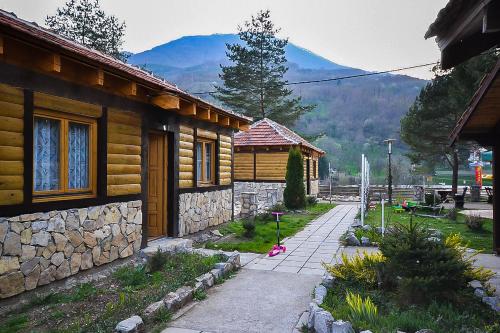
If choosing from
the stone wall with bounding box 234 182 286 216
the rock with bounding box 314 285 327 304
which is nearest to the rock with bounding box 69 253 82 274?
the rock with bounding box 314 285 327 304

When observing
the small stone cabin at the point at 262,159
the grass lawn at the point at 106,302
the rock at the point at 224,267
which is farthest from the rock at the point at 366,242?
the small stone cabin at the point at 262,159

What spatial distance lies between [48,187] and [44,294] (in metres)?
1.49

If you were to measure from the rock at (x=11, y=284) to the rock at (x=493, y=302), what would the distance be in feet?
18.9

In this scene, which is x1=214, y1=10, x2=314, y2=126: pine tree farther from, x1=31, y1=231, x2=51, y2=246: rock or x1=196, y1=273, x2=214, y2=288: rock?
x1=31, y1=231, x2=51, y2=246: rock

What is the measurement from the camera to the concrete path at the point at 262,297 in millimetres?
4397

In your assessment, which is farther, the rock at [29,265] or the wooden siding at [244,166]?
the wooden siding at [244,166]

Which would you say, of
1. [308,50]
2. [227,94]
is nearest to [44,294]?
[227,94]

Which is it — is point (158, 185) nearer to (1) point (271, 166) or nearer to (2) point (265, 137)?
(1) point (271, 166)

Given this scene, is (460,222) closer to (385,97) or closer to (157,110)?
(157,110)

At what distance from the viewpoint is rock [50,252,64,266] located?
17.4 ft

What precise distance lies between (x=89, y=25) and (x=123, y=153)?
83.9ft

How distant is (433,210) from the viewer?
52.1 feet

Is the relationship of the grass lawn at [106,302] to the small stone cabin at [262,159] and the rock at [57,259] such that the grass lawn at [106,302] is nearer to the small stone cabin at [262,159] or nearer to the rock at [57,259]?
the rock at [57,259]

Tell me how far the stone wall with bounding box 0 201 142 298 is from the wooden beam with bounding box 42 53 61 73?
76.2 inches
